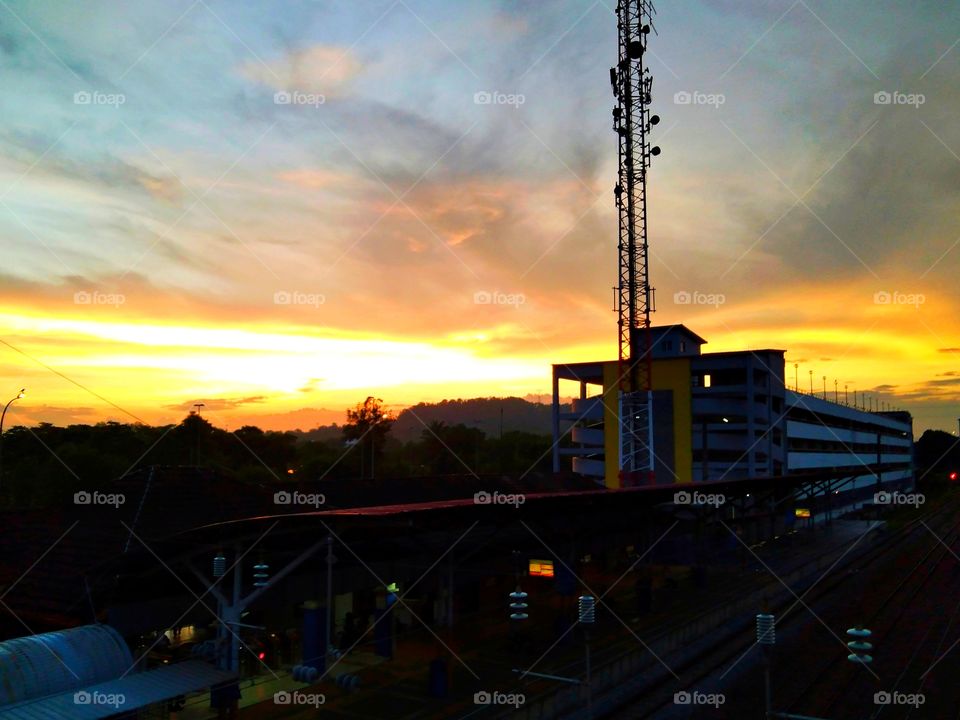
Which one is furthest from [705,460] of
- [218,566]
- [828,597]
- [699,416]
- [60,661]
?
[60,661]

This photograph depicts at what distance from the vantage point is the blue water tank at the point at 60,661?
1357 cm

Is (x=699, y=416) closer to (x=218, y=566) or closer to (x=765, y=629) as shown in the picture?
(x=765, y=629)

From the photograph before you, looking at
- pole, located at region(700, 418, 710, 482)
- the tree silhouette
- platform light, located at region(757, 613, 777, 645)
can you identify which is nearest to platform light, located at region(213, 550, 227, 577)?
platform light, located at region(757, 613, 777, 645)

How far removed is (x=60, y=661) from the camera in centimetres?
1445

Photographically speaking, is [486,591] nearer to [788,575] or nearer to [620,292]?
[788,575]

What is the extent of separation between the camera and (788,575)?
35719 mm

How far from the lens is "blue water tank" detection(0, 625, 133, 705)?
13.6 metres

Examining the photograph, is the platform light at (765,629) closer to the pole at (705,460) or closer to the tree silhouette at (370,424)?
the pole at (705,460)

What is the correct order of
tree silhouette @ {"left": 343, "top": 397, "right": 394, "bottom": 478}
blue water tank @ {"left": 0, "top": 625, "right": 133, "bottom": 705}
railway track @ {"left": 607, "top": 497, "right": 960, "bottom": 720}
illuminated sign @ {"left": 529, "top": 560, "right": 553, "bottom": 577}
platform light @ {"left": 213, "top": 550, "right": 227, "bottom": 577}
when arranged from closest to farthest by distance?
blue water tank @ {"left": 0, "top": 625, "right": 133, "bottom": 705} < platform light @ {"left": 213, "top": 550, "right": 227, "bottom": 577} < railway track @ {"left": 607, "top": 497, "right": 960, "bottom": 720} < illuminated sign @ {"left": 529, "top": 560, "right": 553, "bottom": 577} < tree silhouette @ {"left": 343, "top": 397, "right": 394, "bottom": 478}

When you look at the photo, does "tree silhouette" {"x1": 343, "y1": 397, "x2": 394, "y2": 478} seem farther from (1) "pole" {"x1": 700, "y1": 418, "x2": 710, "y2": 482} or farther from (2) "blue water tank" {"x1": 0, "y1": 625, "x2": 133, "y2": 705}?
(2) "blue water tank" {"x1": 0, "y1": 625, "x2": 133, "y2": 705}

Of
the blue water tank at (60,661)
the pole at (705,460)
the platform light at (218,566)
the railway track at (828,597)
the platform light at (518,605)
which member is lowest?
the railway track at (828,597)

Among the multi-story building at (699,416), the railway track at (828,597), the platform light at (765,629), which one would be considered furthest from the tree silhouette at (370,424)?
the platform light at (765,629)

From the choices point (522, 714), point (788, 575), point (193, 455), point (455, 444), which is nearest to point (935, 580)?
point (788, 575)

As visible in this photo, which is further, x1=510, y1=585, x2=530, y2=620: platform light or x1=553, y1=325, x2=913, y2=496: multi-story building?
x1=553, y1=325, x2=913, y2=496: multi-story building
